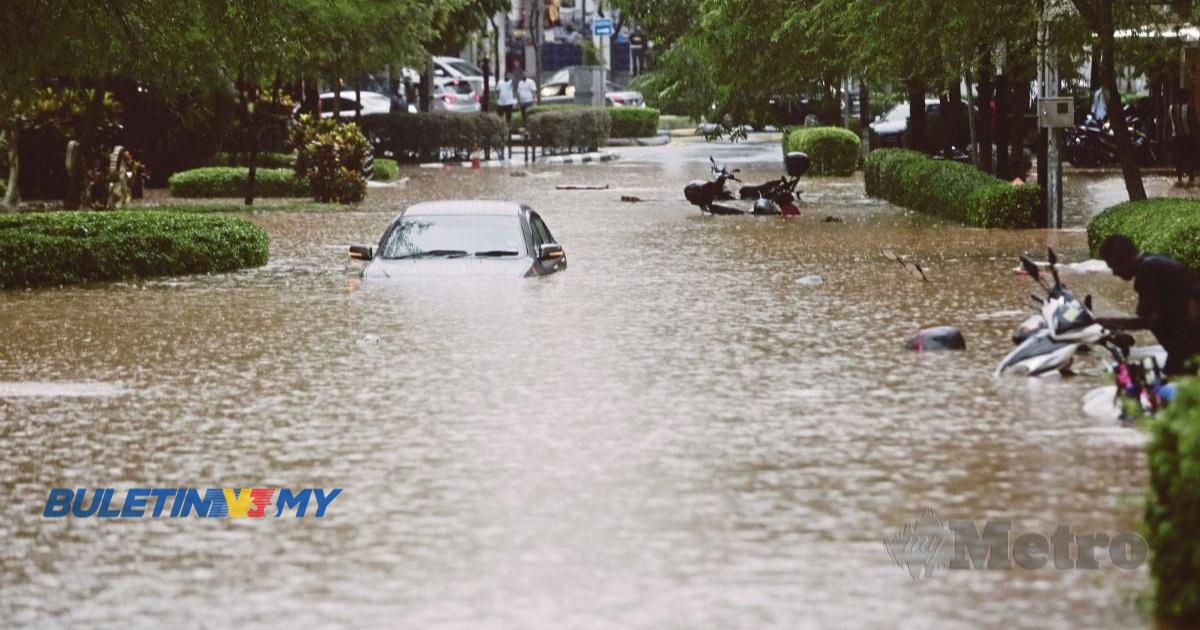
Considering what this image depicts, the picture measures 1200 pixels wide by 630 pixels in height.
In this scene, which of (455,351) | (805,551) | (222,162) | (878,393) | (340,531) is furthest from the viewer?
(222,162)

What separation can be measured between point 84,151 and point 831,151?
2024cm

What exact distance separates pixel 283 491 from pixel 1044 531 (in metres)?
3.68

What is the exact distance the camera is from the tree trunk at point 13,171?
113ft

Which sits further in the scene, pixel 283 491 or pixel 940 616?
pixel 283 491

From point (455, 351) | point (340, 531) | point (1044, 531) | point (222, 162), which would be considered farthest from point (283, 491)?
point (222, 162)

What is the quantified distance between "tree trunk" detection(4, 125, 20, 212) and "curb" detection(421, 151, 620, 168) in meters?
17.3

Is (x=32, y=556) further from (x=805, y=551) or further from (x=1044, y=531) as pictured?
(x=1044, y=531)

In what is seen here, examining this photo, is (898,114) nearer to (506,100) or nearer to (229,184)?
(506,100)

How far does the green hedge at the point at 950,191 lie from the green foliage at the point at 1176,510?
2215cm

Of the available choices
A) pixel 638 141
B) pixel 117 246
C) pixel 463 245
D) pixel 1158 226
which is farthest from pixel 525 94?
pixel 1158 226

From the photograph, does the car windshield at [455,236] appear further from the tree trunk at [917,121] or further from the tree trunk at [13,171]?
the tree trunk at [917,121]

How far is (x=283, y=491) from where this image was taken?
1046cm

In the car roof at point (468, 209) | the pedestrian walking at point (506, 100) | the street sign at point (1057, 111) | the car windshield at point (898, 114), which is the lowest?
the car roof at point (468, 209)

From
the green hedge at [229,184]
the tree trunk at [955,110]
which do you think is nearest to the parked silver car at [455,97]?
the tree trunk at [955,110]
